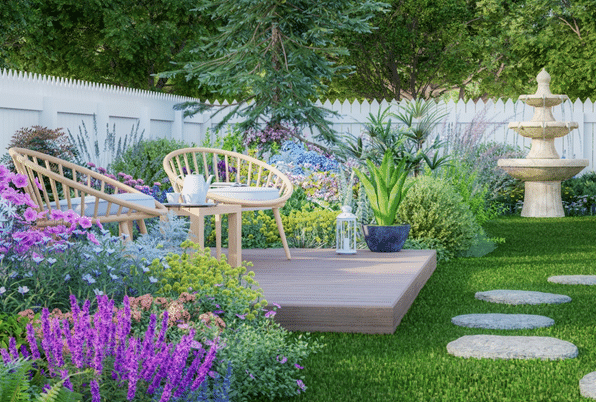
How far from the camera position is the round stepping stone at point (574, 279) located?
16.7ft

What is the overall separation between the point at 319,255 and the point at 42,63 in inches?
562

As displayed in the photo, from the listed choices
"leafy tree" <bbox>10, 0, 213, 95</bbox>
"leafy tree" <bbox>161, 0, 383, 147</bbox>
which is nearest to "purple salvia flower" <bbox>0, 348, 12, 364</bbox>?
"leafy tree" <bbox>161, 0, 383, 147</bbox>

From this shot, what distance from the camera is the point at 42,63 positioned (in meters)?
18.2

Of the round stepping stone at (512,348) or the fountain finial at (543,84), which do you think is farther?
the fountain finial at (543,84)

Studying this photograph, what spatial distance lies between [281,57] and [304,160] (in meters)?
1.77

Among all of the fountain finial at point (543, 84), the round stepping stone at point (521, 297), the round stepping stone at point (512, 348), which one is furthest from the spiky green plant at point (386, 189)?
the fountain finial at point (543, 84)

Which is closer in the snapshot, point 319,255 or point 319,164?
point 319,255

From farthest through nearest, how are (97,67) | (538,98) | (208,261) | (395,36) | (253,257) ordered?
1. (395,36)
2. (97,67)
3. (538,98)
4. (253,257)
5. (208,261)

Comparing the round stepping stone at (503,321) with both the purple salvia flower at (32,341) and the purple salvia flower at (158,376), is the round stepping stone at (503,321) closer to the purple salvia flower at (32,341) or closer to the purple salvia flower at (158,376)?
the purple salvia flower at (158,376)

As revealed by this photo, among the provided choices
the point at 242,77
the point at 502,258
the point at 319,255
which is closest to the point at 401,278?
the point at 319,255

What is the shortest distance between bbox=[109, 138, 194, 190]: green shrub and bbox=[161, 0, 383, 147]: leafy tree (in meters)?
1.24

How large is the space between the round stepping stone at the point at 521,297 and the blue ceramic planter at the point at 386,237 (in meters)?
1.40

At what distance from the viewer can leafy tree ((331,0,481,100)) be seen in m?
19.3

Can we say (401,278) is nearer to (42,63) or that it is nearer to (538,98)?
(538,98)
